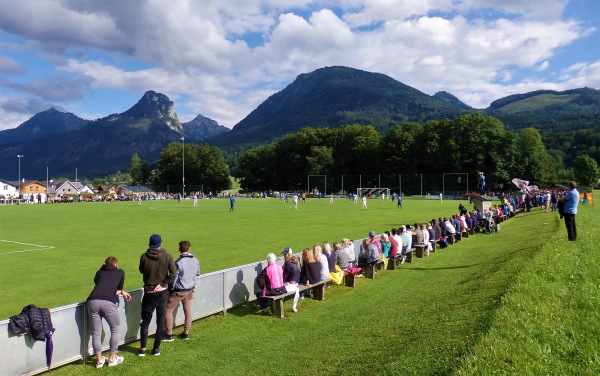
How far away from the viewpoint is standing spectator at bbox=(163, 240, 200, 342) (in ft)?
28.3

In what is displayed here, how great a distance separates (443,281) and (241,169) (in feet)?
371

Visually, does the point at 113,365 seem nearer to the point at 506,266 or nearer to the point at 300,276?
the point at 300,276

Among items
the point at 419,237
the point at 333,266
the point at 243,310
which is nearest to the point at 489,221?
the point at 419,237

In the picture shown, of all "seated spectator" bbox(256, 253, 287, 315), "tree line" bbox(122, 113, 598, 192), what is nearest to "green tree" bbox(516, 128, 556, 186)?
"tree line" bbox(122, 113, 598, 192)

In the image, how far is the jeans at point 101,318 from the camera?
24.1ft

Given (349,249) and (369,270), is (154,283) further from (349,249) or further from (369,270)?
(369,270)

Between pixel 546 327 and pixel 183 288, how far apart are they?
6344mm

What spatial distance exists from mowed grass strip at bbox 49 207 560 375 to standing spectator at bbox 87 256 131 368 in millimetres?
287

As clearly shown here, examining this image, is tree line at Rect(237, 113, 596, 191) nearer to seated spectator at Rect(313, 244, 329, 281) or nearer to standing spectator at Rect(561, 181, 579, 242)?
standing spectator at Rect(561, 181, 579, 242)

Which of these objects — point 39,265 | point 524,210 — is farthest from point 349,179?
point 39,265

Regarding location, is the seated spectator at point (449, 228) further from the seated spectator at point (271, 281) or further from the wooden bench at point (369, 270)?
the seated spectator at point (271, 281)

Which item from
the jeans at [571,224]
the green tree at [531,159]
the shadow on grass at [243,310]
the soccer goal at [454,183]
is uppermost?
the green tree at [531,159]

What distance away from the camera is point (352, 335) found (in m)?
8.62

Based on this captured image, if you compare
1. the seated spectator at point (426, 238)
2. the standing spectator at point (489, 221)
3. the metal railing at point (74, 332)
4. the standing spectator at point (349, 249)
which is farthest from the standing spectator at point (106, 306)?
the standing spectator at point (489, 221)
